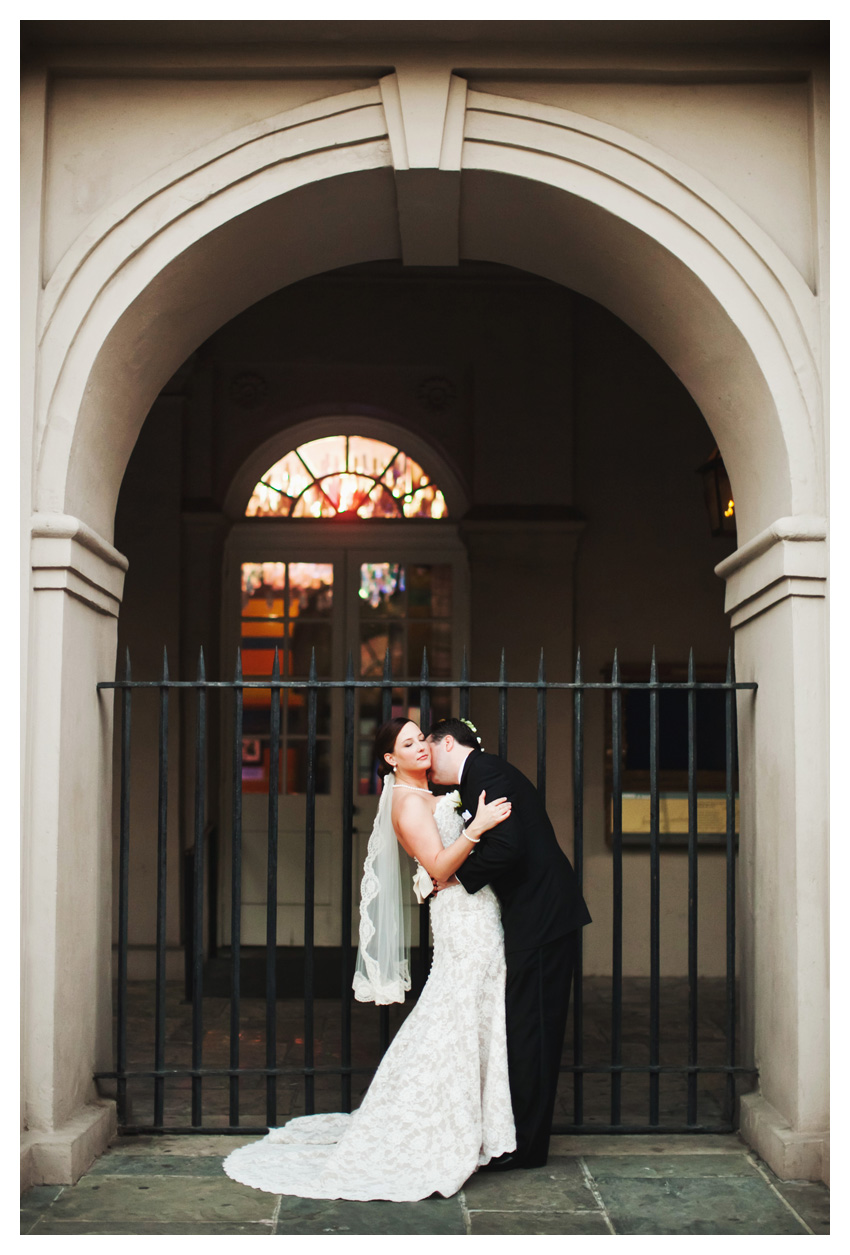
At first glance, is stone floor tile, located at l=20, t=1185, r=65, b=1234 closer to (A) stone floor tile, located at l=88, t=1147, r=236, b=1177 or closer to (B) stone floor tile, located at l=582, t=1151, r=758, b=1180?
(A) stone floor tile, located at l=88, t=1147, r=236, b=1177

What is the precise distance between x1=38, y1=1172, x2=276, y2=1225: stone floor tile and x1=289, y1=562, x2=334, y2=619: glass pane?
16.0 ft

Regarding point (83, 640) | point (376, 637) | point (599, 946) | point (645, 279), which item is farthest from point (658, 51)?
point (599, 946)

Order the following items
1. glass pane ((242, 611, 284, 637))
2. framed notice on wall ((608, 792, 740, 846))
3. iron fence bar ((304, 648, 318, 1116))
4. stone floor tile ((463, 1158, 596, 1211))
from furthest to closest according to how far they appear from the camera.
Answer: glass pane ((242, 611, 284, 637)), framed notice on wall ((608, 792, 740, 846)), iron fence bar ((304, 648, 318, 1116)), stone floor tile ((463, 1158, 596, 1211))

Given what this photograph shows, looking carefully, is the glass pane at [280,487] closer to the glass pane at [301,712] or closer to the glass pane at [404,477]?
the glass pane at [404,477]

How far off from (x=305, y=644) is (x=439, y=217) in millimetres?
4232

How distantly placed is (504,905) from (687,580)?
4.52 meters

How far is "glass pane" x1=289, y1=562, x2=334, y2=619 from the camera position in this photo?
854cm

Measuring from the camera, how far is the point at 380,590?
8.55 meters

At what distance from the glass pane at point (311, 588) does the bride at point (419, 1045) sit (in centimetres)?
411

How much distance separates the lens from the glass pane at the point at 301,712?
8.47m

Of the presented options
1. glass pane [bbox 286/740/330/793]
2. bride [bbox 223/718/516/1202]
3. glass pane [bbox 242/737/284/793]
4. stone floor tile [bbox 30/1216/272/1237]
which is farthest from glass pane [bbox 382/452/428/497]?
stone floor tile [bbox 30/1216/272/1237]

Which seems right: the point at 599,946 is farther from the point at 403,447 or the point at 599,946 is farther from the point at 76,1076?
the point at 76,1076

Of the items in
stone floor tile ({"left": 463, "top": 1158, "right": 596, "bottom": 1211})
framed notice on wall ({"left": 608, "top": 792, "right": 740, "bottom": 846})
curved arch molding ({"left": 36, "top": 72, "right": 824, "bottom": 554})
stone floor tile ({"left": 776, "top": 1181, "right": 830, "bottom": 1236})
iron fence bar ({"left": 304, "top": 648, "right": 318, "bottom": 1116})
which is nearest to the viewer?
stone floor tile ({"left": 776, "top": 1181, "right": 830, "bottom": 1236})

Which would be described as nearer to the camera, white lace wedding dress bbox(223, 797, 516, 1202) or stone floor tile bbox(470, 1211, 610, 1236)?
stone floor tile bbox(470, 1211, 610, 1236)
